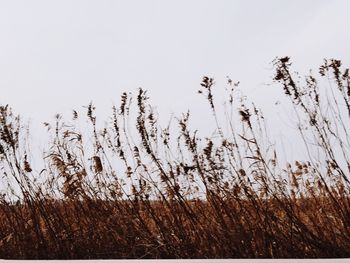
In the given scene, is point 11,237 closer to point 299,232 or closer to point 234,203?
point 234,203

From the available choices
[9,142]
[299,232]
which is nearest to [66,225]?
[9,142]

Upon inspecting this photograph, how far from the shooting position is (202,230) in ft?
8.04

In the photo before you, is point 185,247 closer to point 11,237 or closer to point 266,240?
point 266,240

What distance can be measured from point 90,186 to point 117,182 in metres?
0.18

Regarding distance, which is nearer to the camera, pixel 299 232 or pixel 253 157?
pixel 299 232

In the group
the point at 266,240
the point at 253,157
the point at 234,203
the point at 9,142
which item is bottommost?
the point at 266,240

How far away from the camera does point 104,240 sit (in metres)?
2.69

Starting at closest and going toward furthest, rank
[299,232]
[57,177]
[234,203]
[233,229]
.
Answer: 1. [299,232]
2. [233,229]
3. [234,203]
4. [57,177]

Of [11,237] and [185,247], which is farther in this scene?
[11,237]

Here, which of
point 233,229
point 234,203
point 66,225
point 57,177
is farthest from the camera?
point 57,177

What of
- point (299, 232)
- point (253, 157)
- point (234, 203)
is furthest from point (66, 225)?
point (299, 232)

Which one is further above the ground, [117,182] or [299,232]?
[117,182]

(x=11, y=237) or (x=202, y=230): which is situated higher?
(x=11, y=237)

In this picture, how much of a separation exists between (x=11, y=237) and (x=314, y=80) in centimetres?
212
